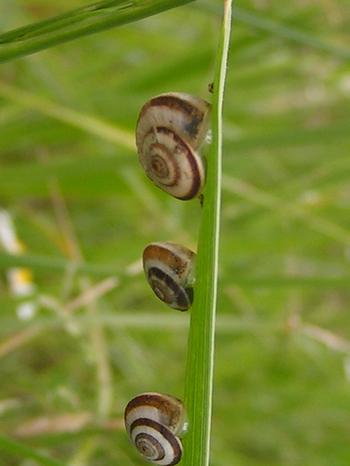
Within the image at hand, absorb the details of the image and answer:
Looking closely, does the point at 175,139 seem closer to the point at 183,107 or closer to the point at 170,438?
the point at 183,107

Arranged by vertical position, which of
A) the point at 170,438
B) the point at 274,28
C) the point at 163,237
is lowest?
the point at 170,438

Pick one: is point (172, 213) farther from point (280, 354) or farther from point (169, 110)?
point (169, 110)

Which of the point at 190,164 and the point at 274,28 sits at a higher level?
the point at 274,28

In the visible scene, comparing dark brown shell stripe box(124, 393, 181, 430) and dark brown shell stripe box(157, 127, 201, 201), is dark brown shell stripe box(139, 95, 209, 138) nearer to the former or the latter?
dark brown shell stripe box(157, 127, 201, 201)

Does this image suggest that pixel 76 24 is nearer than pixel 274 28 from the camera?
Yes

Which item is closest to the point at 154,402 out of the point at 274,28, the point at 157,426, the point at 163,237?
the point at 157,426

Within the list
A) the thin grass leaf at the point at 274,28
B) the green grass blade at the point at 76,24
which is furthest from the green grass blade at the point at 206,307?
the thin grass leaf at the point at 274,28

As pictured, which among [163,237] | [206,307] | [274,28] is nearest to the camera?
[206,307]

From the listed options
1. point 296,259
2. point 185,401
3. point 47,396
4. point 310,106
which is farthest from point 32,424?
point 310,106
